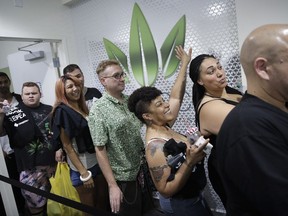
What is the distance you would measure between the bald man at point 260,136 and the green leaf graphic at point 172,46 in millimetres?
1745

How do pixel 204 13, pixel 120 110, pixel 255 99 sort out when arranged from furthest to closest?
pixel 204 13
pixel 120 110
pixel 255 99

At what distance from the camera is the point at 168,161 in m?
1.26

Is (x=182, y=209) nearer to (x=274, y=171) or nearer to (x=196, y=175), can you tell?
(x=196, y=175)

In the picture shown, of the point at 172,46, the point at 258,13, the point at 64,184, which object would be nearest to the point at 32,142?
the point at 64,184

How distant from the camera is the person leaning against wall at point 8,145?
2680 mm

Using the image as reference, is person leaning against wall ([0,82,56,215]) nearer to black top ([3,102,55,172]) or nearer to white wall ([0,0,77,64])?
black top ([3,102,55,172])

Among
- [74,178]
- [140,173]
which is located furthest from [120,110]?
[74,178]

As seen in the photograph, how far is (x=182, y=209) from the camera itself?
1316 mm

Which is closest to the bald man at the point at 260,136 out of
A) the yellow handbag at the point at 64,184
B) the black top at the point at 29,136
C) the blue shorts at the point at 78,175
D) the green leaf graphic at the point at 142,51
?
the blue shorts at the point at 78,175

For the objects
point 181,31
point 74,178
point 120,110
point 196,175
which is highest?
point 181,31

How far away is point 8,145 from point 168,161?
237cm

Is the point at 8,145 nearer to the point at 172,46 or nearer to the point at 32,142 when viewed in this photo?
the point at 32,142

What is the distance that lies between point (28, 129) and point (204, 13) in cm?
197

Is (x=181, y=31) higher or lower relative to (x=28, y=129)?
higher
